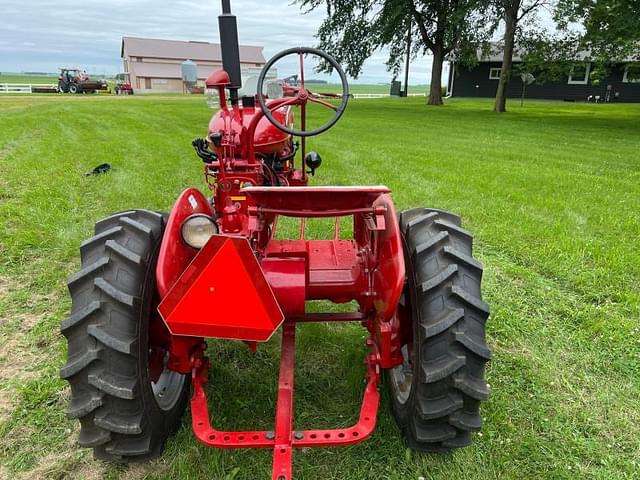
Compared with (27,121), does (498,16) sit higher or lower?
higher

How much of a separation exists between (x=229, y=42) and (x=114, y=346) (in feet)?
6.04

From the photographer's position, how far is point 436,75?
2700 cm

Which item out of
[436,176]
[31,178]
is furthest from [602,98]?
[31,178]

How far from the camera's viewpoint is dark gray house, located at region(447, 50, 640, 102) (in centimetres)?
3491

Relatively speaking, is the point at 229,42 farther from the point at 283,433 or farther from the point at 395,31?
the point at 395,31

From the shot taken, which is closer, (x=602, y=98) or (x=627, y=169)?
(x=627, y=169)

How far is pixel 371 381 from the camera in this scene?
2.25 m

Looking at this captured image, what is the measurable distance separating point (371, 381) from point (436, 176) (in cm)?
609

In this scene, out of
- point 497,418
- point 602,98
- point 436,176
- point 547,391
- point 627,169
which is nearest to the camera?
point 497,418

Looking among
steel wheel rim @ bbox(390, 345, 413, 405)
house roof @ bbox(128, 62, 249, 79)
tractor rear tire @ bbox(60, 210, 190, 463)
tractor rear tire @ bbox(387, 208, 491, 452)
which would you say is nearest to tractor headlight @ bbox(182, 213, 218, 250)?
tractor rear tire @ bbox(60, 210, 190, 463)

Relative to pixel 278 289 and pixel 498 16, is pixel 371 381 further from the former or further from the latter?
pixel 498 16

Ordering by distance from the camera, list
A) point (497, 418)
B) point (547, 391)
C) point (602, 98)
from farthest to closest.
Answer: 1. point (602, 98)
2. point (547, 391)
3. point (497, 418)

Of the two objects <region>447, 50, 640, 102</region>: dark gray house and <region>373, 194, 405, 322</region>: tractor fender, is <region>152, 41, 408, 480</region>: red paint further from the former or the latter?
<region>447, 50, 640, 102</region>: dark gray house

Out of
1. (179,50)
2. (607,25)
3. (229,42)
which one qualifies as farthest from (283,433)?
(179,50)
